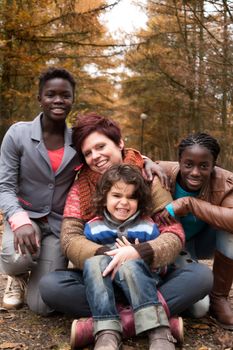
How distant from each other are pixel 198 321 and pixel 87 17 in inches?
344

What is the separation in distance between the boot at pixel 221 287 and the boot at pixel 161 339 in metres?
0.67

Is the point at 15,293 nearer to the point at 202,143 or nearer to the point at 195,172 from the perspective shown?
the point at 195,172

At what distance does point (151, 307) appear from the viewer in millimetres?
2146

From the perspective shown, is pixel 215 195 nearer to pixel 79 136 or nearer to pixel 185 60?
pixel 79 136

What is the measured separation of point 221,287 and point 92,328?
976mm

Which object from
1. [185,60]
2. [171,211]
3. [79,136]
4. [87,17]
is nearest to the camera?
[171,211]

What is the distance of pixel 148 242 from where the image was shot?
239 centimetres

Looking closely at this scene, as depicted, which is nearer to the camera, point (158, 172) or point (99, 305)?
point (99, 305)

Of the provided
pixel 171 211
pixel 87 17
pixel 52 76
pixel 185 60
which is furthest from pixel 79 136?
pixel 185 60

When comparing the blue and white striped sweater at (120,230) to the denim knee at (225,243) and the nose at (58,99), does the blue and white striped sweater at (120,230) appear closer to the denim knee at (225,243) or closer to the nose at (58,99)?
the denim knee at (225,243)

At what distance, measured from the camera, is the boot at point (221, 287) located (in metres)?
2.72

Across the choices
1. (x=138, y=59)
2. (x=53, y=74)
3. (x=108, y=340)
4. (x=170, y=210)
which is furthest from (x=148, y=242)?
(x=138, y=59)

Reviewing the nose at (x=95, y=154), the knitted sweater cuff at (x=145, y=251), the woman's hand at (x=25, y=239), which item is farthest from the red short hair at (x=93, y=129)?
the knitted sweater cuff at (x=145, y=251)

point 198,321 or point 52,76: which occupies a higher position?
point 52,76
